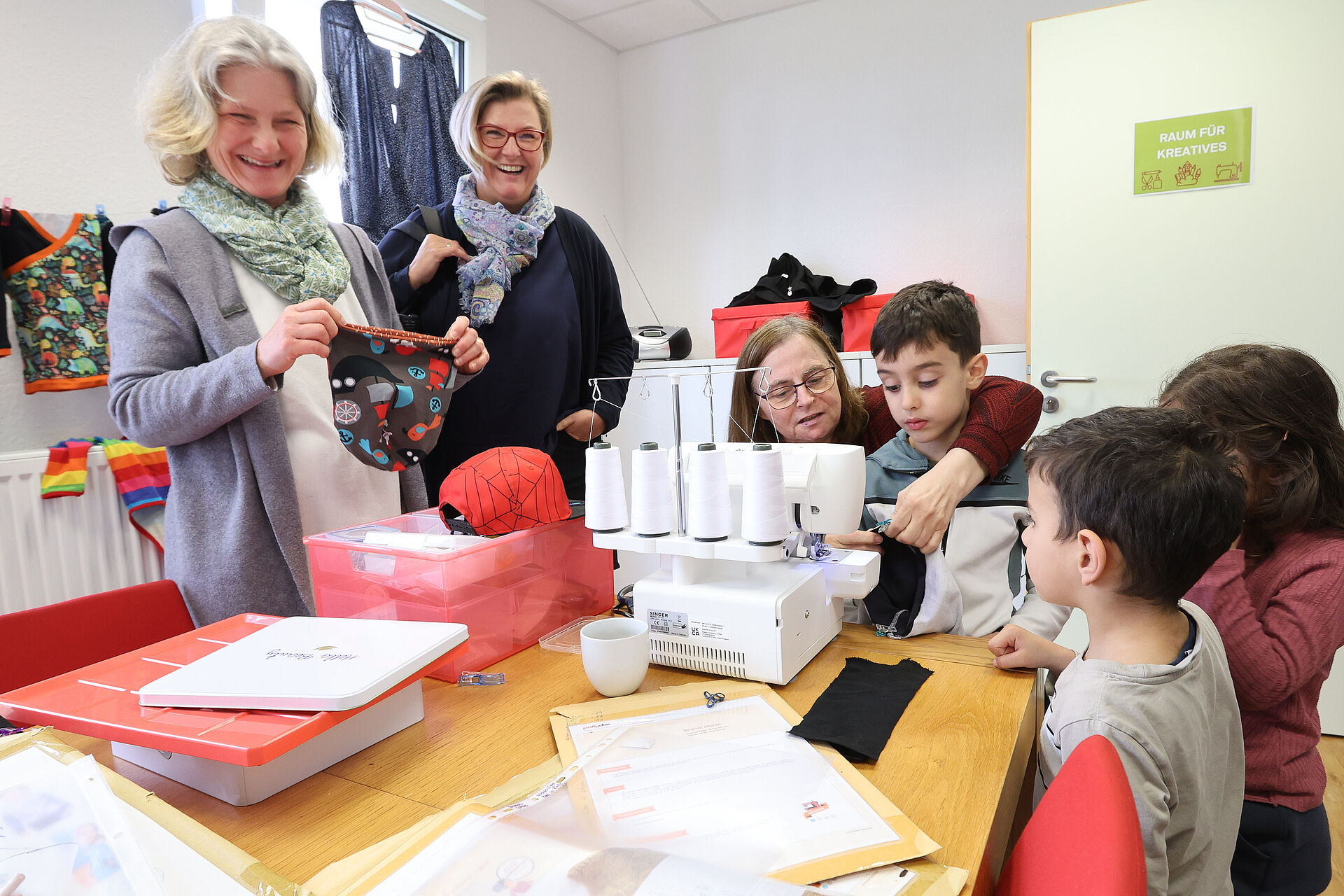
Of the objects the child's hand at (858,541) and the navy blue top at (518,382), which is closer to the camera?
the child's hand at (858,541)

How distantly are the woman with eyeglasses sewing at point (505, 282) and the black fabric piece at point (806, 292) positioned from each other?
1.48 metres

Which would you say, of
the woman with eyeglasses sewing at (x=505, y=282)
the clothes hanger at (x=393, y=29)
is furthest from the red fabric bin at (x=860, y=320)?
the clothes hanger at (x=393, y=29)

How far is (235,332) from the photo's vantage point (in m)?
1.29

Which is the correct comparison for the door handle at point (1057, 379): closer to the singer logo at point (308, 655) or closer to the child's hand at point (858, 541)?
the child's hand at point (858, 541)

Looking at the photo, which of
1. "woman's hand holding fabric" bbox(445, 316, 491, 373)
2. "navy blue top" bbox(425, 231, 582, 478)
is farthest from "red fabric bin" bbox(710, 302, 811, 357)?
"woman's hand holding fabric" bbox(445, 316, 491, 373)

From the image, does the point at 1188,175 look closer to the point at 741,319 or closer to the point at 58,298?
the point at 741,319

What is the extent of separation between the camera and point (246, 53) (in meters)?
1.27

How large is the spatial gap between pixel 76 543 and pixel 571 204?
2518 millimetres

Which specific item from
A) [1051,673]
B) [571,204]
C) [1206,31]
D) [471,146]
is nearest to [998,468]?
[1051,673]

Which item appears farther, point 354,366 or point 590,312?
point 590,312

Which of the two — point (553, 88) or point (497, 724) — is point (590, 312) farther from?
point (553, 88)

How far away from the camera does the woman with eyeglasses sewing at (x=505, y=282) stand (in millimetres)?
1774

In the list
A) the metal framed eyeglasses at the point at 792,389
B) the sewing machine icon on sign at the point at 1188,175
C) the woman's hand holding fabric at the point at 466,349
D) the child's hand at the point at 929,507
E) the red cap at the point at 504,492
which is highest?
the sewing machine icon on sign at the point at 1188,175

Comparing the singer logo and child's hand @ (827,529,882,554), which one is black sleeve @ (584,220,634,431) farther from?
the singer logo
